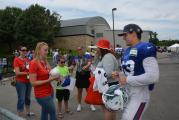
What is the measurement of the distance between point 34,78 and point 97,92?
1359 millimetres

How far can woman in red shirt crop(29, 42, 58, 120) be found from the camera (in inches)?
224

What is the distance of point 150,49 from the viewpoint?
416cm

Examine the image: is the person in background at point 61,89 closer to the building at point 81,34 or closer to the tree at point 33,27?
the tree at point 33,27

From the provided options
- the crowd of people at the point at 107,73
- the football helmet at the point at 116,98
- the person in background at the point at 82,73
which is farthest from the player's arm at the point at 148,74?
the person in background at the point at 82,73

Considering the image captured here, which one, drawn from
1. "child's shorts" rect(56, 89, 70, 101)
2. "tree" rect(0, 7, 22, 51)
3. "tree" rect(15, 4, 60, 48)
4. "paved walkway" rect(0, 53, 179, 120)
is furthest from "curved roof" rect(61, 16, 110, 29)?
"child's shorts" rect(56, 89, 70, 101)

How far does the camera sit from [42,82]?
222 inches

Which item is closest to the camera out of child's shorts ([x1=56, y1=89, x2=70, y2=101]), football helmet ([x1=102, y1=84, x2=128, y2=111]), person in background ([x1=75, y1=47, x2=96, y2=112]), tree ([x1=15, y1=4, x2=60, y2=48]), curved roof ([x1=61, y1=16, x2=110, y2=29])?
football helmet ([x1=102, y1=84, x2=128, y2=111])

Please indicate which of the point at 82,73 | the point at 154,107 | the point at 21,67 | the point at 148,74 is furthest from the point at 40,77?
the point at 154,107

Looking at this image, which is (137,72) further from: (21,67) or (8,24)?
(8,24)

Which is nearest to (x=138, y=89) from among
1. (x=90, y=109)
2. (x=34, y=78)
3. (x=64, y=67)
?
(x=34, y=78)

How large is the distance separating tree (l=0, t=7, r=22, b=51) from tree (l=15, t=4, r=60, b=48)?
11.8ft

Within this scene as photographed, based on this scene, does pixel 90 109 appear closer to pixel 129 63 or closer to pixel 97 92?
pixel 97 92

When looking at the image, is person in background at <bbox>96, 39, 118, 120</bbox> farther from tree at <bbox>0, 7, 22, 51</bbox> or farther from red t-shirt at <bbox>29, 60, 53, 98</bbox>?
tree at <bbox>0, 7, 22, 51</bbox>

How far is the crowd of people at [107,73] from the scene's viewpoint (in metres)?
4.20
